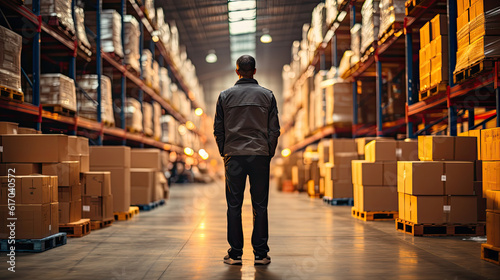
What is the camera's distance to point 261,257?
398cm

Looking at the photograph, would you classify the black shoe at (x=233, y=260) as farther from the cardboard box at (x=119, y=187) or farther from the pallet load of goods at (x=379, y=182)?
the cardboard box at (x=119, y=187)

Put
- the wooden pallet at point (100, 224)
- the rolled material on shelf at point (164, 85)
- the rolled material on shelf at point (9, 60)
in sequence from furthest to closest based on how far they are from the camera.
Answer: the rolled material on shelf at point (164, 85) < the wooden pallet at point (100, 224) < the rolled material on shelf at point (9, 60)

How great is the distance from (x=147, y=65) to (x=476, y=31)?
9191 millimetres

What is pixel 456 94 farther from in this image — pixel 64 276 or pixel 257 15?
pixel 257 15

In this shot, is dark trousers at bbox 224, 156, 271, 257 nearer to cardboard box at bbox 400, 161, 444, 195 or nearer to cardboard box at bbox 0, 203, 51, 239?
cardboard box at bbox 0, 203, 51, 239

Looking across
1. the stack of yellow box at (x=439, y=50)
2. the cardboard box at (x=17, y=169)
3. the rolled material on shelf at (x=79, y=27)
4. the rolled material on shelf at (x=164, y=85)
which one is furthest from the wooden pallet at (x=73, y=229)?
the rolled material on shelf at (x=164, y=85)

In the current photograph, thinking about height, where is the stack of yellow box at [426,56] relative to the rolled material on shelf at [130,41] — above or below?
below

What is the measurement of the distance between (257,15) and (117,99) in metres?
9.73

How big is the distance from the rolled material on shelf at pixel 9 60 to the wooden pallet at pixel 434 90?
5.27 m

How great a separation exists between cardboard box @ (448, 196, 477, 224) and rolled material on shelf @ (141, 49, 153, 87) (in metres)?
9.01

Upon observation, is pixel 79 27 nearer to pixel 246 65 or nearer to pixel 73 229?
pixel 73 229

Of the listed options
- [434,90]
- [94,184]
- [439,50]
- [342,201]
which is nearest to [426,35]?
[439,50]

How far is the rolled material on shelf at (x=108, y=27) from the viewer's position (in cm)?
955

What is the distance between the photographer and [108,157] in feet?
26.5
